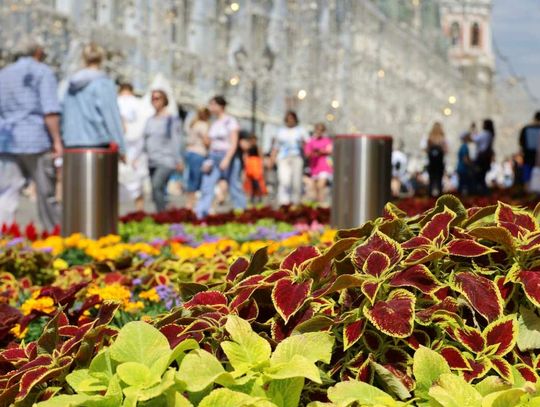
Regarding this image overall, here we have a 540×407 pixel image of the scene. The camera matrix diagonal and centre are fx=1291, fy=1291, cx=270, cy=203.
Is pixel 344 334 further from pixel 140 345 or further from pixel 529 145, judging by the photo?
pixel 529 145

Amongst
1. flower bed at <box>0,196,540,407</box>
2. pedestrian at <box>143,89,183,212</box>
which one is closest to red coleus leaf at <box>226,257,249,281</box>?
flower bed at <box>0,196,540,407</box>

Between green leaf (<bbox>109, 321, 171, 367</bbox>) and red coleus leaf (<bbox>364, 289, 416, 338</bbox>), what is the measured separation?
1.17 ft

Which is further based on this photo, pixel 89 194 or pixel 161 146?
pixel 161 146

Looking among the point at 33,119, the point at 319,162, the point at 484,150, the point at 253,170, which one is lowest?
the point at 253,170

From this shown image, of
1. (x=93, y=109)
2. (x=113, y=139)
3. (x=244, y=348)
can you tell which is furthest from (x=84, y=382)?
(x=93, y=109)

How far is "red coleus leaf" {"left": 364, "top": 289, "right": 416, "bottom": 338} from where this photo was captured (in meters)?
2.14

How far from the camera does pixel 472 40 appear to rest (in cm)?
14800

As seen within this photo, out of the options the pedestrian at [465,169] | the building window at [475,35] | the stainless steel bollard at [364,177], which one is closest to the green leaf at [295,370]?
the stainless steel bollard at [364,177]

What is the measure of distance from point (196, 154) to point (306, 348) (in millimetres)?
13972

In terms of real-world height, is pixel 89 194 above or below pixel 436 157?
above

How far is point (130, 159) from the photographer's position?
1642 centimetres

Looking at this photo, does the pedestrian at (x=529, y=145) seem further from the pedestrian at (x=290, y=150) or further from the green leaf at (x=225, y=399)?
the green leaf at (x=225, y=399)

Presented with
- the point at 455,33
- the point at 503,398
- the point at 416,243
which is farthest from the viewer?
the point at 455,33

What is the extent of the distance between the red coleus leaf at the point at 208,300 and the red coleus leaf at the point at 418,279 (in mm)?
350
